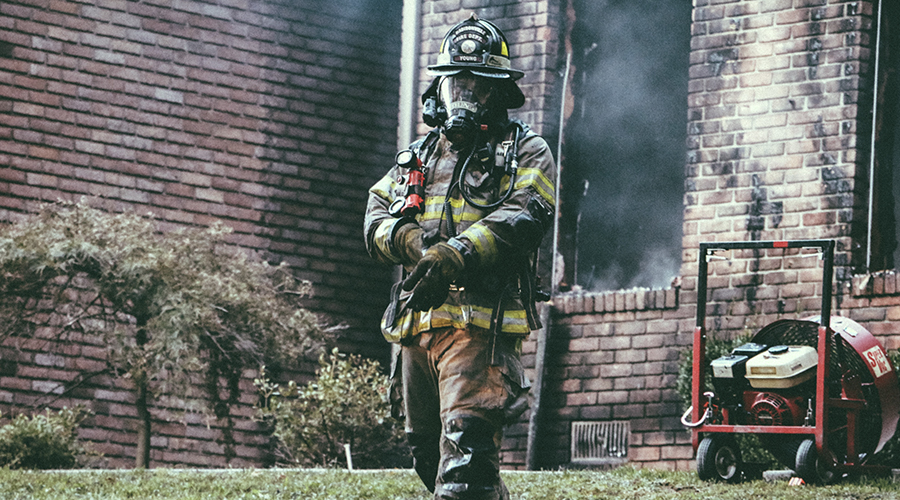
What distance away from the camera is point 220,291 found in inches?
365

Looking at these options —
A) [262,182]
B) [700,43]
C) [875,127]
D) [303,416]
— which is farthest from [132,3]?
[875,127]

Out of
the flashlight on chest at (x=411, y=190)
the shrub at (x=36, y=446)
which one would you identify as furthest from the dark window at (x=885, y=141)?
the shrub at (x=36, y=446)

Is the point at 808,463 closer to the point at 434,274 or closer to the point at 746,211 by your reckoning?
the point at 746,211

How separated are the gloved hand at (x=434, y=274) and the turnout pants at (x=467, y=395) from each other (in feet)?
0.78

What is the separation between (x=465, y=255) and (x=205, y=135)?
24.1 ft

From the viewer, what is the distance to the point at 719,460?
25.3 ft

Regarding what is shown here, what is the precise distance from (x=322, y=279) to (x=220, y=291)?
8.84 ft

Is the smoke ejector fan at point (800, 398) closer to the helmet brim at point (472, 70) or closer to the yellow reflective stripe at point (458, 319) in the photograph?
the yellow reflective stripe at point (458, 319)

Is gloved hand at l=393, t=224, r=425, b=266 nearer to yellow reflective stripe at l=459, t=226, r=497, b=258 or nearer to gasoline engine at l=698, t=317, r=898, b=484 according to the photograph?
yellow reflective stripe at l=459, t=226, r=497, b=258

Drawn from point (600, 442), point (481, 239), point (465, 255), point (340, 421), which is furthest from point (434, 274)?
point (600, 442)

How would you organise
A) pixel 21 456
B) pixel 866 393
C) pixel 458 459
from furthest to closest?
pixel 21 456, pixel 866 393, pixel 458 459

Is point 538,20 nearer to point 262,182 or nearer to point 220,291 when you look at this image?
point 262,182

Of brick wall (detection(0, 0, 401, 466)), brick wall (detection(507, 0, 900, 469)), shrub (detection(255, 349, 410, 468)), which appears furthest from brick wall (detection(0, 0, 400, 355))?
brick wall (detection(507, 0, 900, 469))

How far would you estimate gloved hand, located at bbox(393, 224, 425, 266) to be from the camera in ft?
16.4
